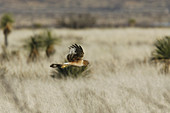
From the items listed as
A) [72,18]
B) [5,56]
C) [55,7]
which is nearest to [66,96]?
[5,56]

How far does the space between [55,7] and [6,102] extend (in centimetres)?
11640

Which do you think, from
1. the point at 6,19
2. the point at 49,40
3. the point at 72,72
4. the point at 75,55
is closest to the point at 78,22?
the point at 6,19

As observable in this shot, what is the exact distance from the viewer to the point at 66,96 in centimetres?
669

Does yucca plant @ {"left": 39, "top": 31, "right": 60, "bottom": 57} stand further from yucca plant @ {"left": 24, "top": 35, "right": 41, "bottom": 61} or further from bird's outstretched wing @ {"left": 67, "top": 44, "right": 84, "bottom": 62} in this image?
bird's outstretched wing @ {"left": 67, "top": 44, "right": 84, "bottom": 62}

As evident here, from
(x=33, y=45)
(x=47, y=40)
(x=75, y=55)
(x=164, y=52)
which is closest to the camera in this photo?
(x=75, y=55)

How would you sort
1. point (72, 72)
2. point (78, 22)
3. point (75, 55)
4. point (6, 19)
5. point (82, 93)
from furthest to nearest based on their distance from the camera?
1. point (78, 22)
2. point (6, 19)
3. point (72, 72)
4. point (82, 93)
5. point (75, 55)

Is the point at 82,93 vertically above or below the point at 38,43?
below

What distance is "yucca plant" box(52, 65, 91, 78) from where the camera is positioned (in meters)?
8.36

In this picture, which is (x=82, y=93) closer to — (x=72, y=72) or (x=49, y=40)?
(x=72, y=72)

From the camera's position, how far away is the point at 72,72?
330 inches

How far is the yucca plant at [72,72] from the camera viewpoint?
8359mm

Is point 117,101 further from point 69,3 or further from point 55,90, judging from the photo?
point 69,3

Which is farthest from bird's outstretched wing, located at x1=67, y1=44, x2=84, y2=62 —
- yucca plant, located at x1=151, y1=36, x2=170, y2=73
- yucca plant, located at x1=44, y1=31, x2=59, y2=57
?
yucca plant, located at x1=44, y1=31, x2=59, y2=57

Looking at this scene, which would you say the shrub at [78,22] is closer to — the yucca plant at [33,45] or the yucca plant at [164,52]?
the yucca plant at [33,45]
